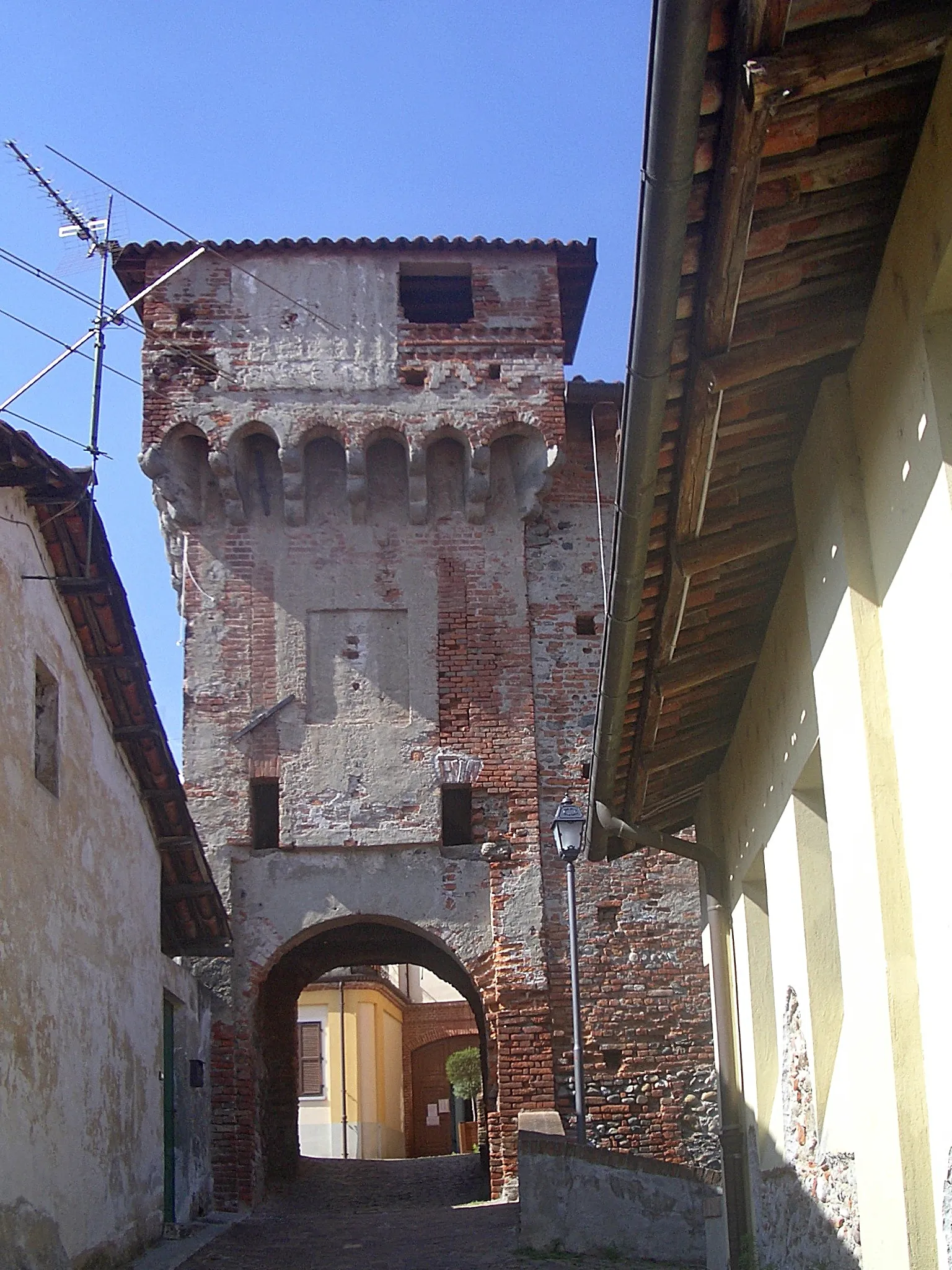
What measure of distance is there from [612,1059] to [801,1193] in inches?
389

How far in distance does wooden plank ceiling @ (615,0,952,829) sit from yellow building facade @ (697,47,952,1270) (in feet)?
0.39

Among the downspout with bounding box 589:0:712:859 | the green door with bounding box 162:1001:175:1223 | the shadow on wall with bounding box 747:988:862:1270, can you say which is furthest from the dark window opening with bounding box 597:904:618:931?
the downspout with bounding box 589:0:712:859

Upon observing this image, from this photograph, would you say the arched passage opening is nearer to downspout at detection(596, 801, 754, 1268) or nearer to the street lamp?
the street lamp

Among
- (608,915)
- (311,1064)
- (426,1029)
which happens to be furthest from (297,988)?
(426,1029)

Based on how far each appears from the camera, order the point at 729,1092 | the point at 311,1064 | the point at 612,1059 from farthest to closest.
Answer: the point at 311,1064, the point at 612,1059, the point at 729,1092

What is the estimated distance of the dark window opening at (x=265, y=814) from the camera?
17.5 metres

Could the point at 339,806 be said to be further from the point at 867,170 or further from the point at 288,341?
the point at 867,170

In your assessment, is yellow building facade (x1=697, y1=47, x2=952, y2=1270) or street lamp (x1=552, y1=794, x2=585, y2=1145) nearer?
yellow building facade (x1=697, y1=47, x2=952, y2=1270)

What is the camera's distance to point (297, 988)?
67.0 ft

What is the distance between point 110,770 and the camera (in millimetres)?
12211

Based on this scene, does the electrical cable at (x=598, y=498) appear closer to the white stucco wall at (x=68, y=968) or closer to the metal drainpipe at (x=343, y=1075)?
the white stucco wall at (x=68, y=968)

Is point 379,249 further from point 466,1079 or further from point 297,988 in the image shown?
point 466,1079

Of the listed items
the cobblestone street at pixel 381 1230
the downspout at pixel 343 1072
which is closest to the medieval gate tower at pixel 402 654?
the cobblestone street at pixel 381 1230

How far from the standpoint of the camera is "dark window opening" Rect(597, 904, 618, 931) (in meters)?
17.2
